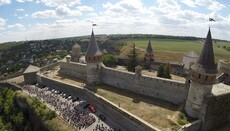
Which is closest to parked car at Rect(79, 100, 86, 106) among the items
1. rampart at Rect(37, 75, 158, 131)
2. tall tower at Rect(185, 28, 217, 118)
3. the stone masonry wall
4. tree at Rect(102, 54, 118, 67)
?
rampart at Rect(37, 75, 158, 131)

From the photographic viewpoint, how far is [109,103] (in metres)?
28.3

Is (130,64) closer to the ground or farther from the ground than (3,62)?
farther from the ground

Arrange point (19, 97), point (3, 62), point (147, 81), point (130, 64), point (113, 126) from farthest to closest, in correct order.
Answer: point (3, 62), point (130, 64), point (19, 97), point (147, 81), point (113, 126)

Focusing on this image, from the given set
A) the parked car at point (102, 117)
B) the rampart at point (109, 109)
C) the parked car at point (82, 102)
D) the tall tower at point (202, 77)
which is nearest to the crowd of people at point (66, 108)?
the parked car at point (82, 102)

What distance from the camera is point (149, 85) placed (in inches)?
1186

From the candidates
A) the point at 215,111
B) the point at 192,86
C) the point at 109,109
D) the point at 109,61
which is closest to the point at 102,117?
the point at 109,109

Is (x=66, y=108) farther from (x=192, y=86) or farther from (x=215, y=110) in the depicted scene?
(x=215, y=110)

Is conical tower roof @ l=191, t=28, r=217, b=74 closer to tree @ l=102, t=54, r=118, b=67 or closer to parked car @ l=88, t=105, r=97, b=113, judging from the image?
parked car @ l=88, t=105, r=97, b=113

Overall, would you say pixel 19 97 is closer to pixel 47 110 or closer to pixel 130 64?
pixel 47 110

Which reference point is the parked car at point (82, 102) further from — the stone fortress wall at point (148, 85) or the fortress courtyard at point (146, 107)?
the stone fortress wall at point (148, 85)

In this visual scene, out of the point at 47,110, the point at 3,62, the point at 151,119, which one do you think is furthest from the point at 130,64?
the point at 3,62

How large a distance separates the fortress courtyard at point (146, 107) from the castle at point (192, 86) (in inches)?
41.7

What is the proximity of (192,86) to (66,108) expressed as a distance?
62.9ft

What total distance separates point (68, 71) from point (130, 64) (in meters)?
15.7
